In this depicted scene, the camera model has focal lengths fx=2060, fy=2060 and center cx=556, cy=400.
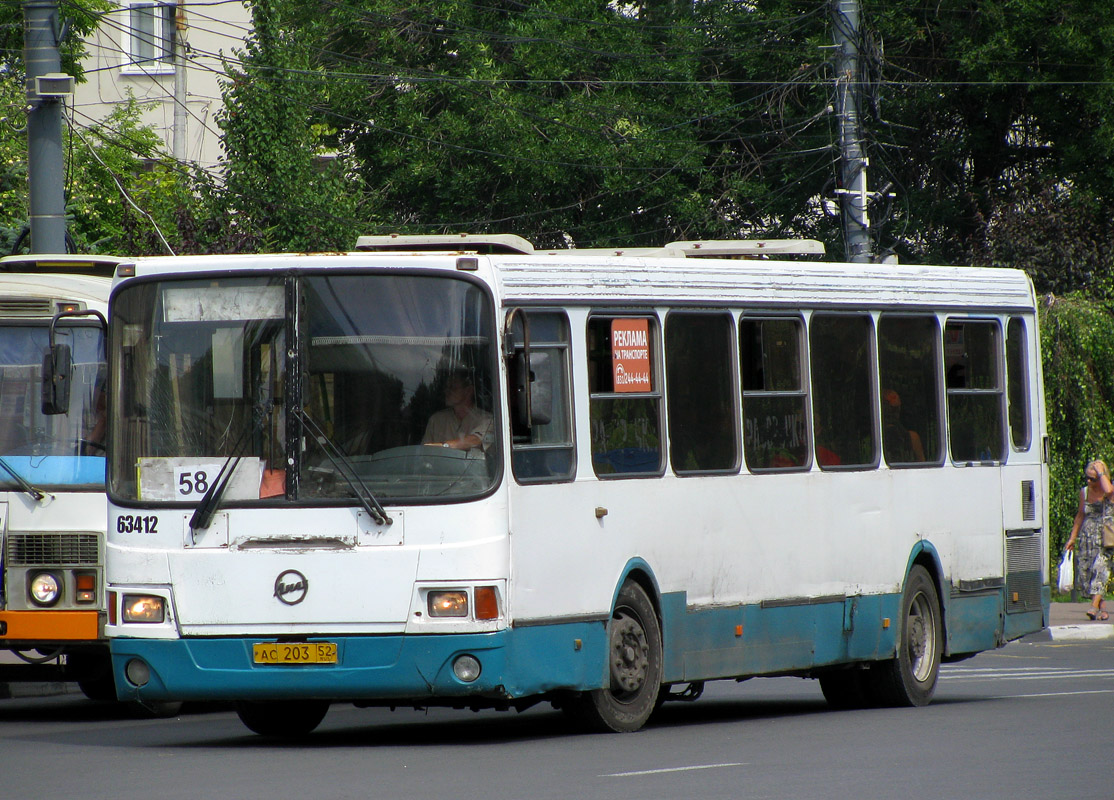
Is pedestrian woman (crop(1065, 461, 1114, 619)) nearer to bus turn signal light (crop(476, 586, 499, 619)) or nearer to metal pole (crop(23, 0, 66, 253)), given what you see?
metal pole (crop(23, 0, 66, 253))

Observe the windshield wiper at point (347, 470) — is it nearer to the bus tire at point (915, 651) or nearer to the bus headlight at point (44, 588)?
the bus headlight at point (44, 588)

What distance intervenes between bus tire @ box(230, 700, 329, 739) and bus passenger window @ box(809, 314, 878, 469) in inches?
140

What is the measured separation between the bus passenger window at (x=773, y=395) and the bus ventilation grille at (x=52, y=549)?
4.14 meters

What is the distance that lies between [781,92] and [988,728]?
80.6 ft

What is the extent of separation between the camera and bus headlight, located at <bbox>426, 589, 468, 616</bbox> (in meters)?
10.2

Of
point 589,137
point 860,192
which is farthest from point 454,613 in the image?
point 589,137

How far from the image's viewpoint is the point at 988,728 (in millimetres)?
11672

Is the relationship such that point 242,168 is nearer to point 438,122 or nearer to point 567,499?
point 438,122

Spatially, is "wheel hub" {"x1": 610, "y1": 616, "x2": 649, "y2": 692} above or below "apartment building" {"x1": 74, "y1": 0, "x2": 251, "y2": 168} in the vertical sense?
below

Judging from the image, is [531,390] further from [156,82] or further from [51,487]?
[156,82]

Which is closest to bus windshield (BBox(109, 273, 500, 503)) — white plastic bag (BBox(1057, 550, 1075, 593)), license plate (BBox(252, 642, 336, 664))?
license plate (BBox(252, 642, 336, 664))

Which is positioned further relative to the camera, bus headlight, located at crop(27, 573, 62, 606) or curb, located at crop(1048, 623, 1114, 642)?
curb, located at crop(1048, 623, 1114, 642)

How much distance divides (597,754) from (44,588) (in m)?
4.43

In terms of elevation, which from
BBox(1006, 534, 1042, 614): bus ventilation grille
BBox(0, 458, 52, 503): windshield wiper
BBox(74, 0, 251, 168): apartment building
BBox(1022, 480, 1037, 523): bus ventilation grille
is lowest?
BBox(1006, 534, 1042, 614): bus ventilation grille
